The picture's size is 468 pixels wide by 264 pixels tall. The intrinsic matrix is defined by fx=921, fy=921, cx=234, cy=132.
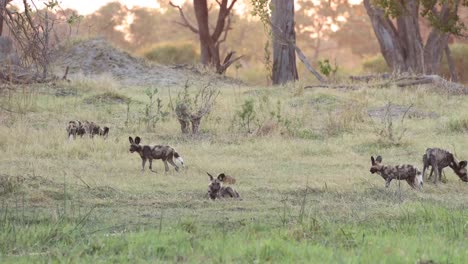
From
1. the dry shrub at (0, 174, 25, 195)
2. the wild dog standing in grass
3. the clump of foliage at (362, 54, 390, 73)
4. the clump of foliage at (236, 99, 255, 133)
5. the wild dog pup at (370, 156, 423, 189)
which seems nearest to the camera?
the dry shrub at (0, 174, 25, 195)

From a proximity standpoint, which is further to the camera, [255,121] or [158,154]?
[255,121]

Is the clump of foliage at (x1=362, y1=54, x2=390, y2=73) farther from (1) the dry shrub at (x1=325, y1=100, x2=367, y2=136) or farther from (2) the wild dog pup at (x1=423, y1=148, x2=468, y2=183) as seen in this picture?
(2) the wild dog pup at (x1=423, y1=148, x2=468, y2=183)

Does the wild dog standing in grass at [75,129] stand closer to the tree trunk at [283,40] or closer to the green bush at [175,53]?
the tree trunk at [283,40]

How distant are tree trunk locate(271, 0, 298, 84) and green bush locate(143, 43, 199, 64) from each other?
42.6ft

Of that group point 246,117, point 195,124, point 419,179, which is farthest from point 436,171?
point 246,117

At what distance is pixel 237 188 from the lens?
439 inches

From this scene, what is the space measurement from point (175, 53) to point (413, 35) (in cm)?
1582

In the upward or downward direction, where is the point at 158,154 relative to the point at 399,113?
downward

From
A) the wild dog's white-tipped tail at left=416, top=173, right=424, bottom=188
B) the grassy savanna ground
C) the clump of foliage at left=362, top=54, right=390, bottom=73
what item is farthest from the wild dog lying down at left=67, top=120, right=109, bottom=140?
the clump of foliage at left=362, top=54, right=390, bottom=73

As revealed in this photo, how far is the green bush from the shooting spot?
4171 cm

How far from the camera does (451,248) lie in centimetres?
691

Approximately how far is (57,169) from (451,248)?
22.5 feet

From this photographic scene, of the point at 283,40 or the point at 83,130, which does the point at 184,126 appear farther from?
the point at 283,40

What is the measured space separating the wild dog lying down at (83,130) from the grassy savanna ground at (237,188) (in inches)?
9.3
